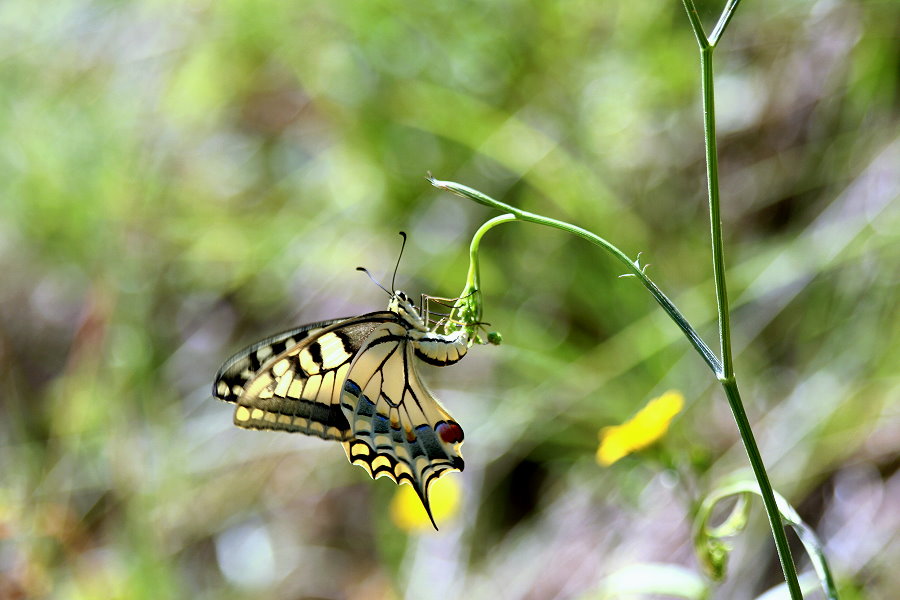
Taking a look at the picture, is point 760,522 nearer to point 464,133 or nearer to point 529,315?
point 529,315

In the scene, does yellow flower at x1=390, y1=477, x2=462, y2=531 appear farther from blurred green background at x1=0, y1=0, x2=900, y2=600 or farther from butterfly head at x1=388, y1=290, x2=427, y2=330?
butterfly head at x1=388, y1=290, x2=427, y2=330

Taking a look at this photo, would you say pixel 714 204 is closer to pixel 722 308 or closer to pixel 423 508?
pixel 722 308

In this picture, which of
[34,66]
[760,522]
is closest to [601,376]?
[760,522]

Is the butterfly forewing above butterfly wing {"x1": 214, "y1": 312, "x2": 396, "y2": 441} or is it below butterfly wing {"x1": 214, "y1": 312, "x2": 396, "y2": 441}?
above

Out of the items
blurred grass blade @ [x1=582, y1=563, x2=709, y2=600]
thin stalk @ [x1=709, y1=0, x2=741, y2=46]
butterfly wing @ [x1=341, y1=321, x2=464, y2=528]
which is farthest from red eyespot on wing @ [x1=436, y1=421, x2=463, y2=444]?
thin stalk @ [x1=709, y1=0, x2=741, y2=46]

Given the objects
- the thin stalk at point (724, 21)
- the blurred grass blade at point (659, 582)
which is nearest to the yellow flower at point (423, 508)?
the blurred grass blade at point (659, 582)

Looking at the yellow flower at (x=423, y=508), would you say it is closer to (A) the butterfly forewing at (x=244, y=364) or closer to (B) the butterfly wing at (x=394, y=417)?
(B) the butterfly wing at (x=394, y=417)

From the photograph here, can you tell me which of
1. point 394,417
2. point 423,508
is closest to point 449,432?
point 394,417
